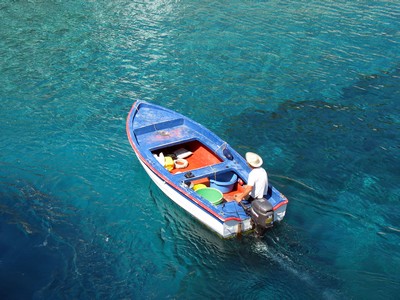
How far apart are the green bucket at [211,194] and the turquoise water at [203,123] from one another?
35.3 inches

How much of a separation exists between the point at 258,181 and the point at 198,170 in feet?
6.93

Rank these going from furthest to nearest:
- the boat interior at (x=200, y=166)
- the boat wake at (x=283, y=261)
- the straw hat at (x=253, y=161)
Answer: the boat interior at (x=200, y=166) < the straw hat at (x=253, y=161) < the boat wake at (x=283, y=261)

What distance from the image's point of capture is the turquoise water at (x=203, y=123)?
1036 centimetres

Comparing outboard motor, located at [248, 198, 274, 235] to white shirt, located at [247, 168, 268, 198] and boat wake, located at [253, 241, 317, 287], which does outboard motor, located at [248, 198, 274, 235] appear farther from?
boat wake, located at [253, 241, 317, 287]

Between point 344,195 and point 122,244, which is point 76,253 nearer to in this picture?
point 122,244

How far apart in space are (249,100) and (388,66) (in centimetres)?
855

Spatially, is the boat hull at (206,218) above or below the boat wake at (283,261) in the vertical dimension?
above

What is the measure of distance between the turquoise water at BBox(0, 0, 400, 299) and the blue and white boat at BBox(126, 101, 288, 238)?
2.52 feet

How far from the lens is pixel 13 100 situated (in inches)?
674

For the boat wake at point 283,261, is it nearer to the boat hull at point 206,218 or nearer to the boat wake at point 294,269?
the boat wake at point 294,269

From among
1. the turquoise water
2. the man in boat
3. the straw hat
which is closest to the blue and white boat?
the man in boat

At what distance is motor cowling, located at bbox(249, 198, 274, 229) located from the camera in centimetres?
1024

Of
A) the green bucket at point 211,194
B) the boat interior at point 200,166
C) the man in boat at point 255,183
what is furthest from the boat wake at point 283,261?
the boat interior at point 200,166

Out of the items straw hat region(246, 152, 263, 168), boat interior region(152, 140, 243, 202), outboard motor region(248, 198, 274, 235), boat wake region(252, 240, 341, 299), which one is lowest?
boat wake region(252, 240, 341, 299)
